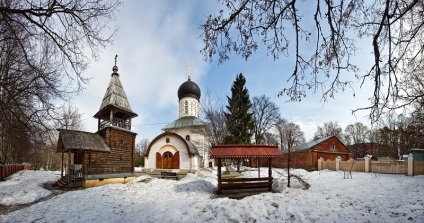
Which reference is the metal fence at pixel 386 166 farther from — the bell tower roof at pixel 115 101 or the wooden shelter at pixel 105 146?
the bell tower roof at pixel 115 101

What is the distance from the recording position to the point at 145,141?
88.1m

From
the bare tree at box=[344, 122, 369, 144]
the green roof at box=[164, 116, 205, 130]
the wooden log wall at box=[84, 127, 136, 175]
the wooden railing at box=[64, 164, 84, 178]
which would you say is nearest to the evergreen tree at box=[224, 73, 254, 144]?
the green roof at box=[164, 116, 205, 130]

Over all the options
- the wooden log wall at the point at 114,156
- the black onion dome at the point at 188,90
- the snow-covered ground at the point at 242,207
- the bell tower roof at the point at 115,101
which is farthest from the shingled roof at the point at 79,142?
the black onion dome at the point at 188,90

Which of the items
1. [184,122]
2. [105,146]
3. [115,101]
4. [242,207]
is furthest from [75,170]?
[184,122]

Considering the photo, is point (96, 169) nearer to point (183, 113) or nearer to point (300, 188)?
point (300, 188)

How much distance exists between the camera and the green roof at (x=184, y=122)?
36.2m

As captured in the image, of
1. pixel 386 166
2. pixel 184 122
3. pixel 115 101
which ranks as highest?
pixel 115 101

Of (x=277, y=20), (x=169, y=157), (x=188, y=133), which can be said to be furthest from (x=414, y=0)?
(x=188, y=133)

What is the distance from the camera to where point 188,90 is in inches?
1553

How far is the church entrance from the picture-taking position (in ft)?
91.5

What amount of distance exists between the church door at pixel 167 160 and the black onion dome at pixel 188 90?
13.5 m

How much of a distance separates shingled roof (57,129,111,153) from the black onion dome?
67.1ft

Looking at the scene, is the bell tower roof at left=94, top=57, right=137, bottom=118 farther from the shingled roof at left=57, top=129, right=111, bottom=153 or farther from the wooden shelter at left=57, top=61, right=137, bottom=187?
the shingled roof at left=57, top=129, right=111, bottom=153

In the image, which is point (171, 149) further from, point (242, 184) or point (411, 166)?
point (411, 166)
